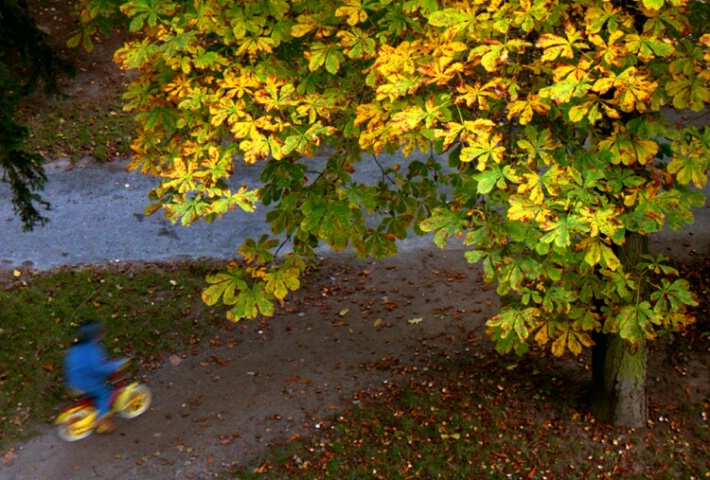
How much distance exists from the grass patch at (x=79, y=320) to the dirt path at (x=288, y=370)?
0.41 meters

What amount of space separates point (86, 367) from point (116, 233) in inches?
168

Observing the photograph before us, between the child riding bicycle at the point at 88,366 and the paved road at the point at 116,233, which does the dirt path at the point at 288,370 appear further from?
the paved road at the point at 116,233

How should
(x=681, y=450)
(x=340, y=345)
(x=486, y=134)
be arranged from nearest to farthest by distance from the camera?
(x=486, y=134) → (x=681, y=450) → (x=340, y=345)

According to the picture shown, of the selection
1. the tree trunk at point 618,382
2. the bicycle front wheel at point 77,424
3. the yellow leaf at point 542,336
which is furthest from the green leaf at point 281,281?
the tree trunk at point 618,382

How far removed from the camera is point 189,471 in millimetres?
7523

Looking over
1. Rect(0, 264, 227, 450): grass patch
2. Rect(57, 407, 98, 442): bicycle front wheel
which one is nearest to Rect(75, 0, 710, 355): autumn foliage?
Rect(57, 407, 98, 442): bicycle front wheel

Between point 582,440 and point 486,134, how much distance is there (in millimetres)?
3973

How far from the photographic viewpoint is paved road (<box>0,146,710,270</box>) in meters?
11.0

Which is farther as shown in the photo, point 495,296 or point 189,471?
point 495,296

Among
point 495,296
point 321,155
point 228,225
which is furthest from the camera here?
point 321,155

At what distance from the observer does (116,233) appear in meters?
11.5

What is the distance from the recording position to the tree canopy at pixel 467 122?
5.01 metres

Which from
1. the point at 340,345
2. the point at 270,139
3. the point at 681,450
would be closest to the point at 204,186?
the point at 270,139

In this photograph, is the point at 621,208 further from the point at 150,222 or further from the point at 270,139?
the point at 150,222
